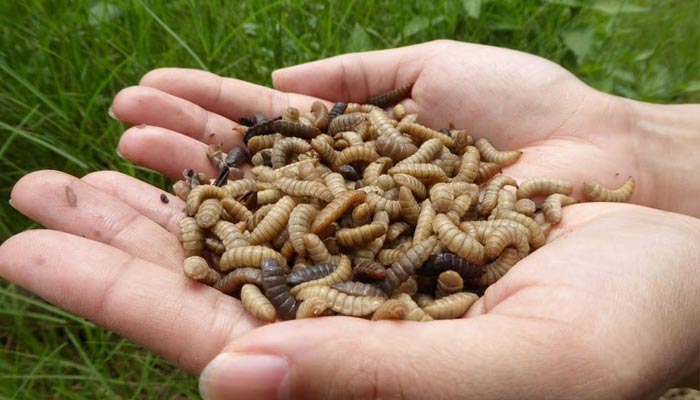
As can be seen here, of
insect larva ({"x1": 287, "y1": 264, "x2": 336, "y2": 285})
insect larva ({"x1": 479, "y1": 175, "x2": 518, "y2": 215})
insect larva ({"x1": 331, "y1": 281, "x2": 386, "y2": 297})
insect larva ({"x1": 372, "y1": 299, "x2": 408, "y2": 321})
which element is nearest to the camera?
insect larva ({"x1": 372, "y1": 299, "x2": 408, "y2": 321})

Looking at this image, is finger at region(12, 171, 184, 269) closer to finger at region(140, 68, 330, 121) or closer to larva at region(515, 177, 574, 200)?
finger at region(140, 68, 330, 121)

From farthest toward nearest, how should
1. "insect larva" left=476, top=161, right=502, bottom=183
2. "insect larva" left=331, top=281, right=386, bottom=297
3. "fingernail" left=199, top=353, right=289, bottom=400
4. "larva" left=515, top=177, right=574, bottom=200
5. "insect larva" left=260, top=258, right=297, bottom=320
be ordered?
"insect larva" left=476, top=161, right=502, bottom=183, "larva" left=515, top=177, right=574, bottom=200, "insect larva" left=331, top=281, right=386, bottom=297, "insect larva" left=260, top=258, right=297, bottom=320, "fingernail" left=199, top=353, right=289, bottom=400

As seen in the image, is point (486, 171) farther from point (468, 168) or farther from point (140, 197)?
point (140, 197)

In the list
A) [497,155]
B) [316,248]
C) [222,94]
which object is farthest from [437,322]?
[222,94]

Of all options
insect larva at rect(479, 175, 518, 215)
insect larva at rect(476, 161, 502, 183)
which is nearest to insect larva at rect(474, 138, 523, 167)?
insect larva at rect(476, 161, 502, 183)

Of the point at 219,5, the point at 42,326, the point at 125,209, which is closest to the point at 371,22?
the point at 219,5

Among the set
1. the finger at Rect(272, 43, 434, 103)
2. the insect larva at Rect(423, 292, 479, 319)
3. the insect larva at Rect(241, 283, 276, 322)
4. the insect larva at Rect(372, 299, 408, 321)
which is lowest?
the insect larva at Rect(423, 292, 479, 319)

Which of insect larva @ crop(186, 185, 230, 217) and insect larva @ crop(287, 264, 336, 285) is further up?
insect larva @ crop(186, 185, 230, 217)

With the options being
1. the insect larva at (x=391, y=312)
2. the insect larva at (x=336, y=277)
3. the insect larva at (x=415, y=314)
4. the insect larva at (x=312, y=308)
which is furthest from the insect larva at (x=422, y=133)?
→ the insect larva at (x=391, y=312)
